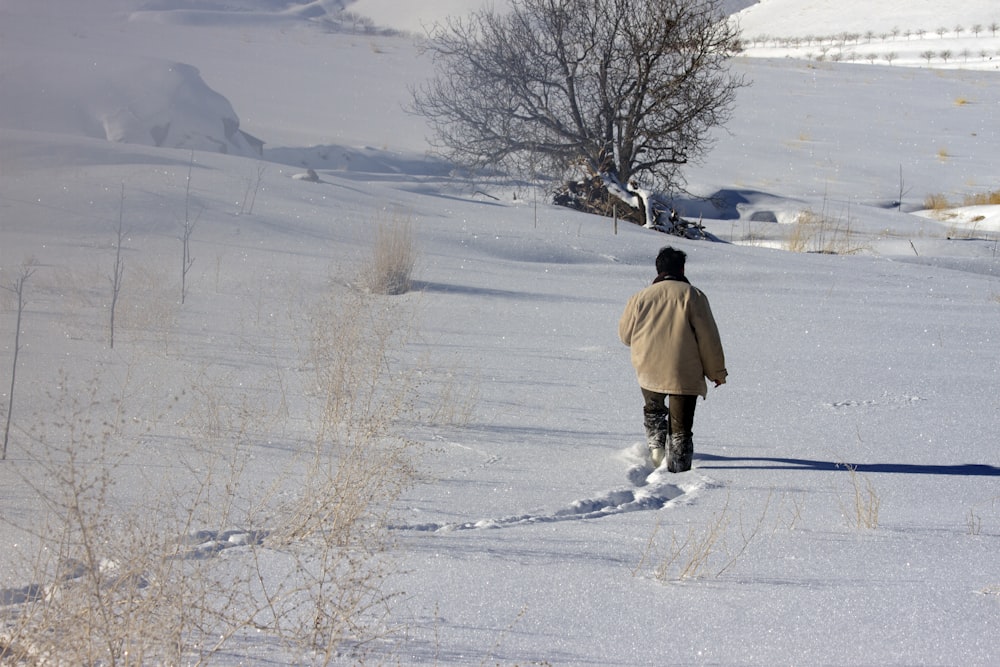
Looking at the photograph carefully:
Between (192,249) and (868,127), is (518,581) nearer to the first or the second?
(192,249)

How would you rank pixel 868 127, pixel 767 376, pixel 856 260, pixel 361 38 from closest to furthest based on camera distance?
pixel 767 376 → pixel 856 260 → pixel 868 127 → pixel 361 38

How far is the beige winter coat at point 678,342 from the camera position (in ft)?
15.8

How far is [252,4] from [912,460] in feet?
269

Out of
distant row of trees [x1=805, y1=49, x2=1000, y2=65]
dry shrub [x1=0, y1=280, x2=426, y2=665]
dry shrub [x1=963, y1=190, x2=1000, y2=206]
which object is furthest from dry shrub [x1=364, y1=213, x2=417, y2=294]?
distant row of trees [x1=805, y1=49, x2=1000, y2=65]

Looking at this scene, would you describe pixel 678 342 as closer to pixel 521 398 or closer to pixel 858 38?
pixel 521 398

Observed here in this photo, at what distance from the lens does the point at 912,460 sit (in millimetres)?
4965

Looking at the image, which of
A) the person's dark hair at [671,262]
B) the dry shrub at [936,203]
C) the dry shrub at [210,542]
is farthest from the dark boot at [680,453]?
the dry shrub at [936,203]

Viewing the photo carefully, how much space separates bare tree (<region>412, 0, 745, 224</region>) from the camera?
15.7 meters

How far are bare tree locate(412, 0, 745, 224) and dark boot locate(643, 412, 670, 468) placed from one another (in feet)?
37.4

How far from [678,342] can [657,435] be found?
509mm

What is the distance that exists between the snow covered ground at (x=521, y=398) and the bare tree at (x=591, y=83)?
5.60 ft

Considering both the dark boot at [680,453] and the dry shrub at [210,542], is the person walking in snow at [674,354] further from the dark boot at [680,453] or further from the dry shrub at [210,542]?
the dry shrub at [210,542]

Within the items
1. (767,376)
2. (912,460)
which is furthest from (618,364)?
(912,460)

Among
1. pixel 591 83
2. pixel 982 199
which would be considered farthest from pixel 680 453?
pixel 982 199
